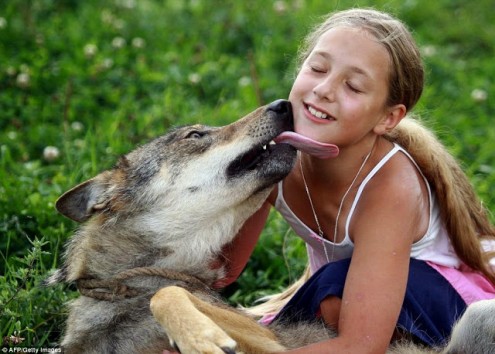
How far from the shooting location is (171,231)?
3951 mm

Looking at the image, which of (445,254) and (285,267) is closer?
(445,254)

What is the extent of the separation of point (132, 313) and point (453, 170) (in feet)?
5.65

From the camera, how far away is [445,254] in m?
4.18

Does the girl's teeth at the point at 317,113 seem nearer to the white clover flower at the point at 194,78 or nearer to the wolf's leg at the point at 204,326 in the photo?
the wolf's leg at the point at 204,326

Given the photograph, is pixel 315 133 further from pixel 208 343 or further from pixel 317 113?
pixel 208 343

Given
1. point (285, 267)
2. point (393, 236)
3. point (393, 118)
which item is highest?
point (393, 118)

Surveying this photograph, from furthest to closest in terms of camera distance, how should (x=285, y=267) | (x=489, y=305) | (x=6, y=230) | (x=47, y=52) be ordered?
(x=47, y=52) → (x=285, y=267) → (x=6, y=230) → (x=489, y=305)

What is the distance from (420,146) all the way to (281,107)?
2.35 ft

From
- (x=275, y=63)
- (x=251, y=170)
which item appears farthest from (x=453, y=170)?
(x=275, y=63)

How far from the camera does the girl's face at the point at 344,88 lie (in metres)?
3.78

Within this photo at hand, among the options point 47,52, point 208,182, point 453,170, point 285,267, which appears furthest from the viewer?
point 47,52

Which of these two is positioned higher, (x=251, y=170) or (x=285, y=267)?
(x=251, y=170)

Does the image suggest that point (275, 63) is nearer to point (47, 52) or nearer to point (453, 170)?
point (47, 52)

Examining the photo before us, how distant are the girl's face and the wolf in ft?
0.40
